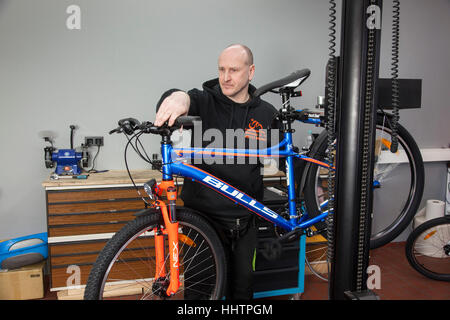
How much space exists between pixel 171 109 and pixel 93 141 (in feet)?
6.24

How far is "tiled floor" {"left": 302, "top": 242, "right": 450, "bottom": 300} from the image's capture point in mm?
2543

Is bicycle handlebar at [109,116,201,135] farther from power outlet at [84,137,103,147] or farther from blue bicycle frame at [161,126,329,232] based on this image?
power outlet at [84,137,103,147]

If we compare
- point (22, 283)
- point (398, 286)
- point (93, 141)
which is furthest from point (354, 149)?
point (22, 283)

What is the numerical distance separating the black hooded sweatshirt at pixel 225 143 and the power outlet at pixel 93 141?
1.48 metres

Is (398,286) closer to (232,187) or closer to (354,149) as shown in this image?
(232,187)

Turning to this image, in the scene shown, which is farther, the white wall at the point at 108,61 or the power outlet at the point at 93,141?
the power outlet at the point at 93,141

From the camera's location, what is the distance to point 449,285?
271 cm

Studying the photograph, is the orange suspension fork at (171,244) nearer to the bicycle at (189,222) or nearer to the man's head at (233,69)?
the bicycle at (189,222)

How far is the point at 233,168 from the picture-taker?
5.27ft

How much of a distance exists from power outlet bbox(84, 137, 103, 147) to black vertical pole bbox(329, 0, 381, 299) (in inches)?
92.2

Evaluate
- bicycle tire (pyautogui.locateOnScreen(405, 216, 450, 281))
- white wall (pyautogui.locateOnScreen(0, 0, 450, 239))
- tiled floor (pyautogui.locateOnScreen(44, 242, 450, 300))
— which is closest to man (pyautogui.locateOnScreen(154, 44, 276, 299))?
tiled floor (pyautogui.locateOnScreen(44, 242, 450, 300))

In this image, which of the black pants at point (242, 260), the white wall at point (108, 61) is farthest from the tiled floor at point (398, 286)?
the white wall at point (108, 61)

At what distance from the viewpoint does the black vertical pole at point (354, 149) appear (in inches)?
36.3
